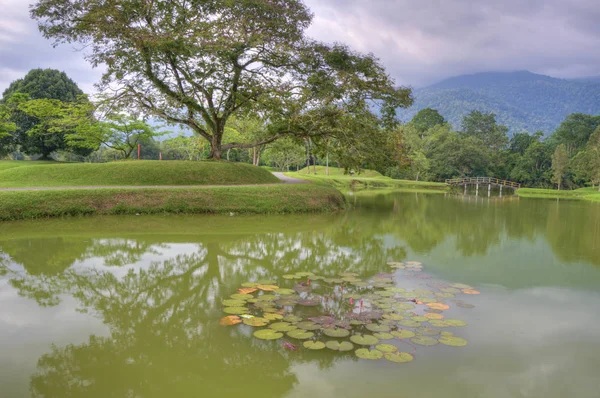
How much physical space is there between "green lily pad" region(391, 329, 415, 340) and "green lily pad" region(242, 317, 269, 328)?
1569 millimetres

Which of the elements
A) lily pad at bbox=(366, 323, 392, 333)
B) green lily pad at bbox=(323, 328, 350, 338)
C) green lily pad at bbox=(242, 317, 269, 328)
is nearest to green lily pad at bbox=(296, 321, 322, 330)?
green lily pad at bbox=(323, 328, 350, 338)

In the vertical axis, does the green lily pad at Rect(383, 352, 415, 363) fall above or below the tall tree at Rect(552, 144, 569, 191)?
below

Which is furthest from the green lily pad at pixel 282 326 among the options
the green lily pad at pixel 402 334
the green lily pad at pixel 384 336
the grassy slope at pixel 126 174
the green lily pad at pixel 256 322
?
the grassy slope at pixel 126 174

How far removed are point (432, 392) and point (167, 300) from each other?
4.02m

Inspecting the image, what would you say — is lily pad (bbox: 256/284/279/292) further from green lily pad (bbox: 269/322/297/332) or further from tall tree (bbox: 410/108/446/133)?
tall tree (bbox: 410/108/446/133)

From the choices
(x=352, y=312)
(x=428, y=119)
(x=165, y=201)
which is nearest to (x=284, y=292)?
(x=352, y=312)

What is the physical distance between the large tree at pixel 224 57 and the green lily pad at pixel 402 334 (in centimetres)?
1542

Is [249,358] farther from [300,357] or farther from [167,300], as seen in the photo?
[167,300]

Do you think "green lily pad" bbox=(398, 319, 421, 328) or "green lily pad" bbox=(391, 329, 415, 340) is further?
"green lily pad" bbox=(398, 319, 421, 328)

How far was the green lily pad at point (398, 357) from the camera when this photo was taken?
4252 millimetres

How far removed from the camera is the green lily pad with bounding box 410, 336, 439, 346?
466 cm

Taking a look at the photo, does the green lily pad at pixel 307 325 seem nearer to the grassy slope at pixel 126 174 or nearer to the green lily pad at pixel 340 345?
the green lily pad at pixel 340 345

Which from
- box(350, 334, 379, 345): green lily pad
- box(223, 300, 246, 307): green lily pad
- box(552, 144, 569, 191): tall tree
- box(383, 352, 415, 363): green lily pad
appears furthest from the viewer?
box(552, 144, 569, 191): tall tree

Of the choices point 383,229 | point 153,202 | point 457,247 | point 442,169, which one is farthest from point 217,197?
point 442,169
